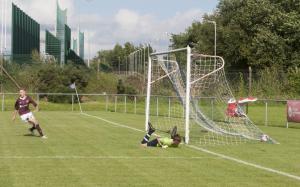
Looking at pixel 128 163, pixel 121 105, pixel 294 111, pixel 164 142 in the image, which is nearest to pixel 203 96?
pixel 294 111

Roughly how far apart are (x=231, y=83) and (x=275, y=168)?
31.7 metres

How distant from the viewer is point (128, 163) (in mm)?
13258

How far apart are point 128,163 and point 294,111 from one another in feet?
50.4

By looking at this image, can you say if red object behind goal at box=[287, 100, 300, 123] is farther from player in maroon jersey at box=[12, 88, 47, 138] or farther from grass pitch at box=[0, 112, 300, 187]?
player in maroon jersey at box=[12, 88, 47, 138]

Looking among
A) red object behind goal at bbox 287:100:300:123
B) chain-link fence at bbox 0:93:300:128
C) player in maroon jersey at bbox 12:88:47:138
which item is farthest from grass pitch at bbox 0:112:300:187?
chain-link fence at bbox 0:93:300:128

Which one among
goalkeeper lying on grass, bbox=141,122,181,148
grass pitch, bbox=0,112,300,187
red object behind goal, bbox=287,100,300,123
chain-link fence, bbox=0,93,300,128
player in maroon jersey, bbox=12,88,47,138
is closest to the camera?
grass pitch, bbox=0,112,300,187

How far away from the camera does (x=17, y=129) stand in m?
23.2

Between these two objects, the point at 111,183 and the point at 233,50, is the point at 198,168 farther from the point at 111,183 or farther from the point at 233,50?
the point at 233,50

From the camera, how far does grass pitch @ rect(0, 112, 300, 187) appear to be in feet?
35.6

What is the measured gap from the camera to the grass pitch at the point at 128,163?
1084 centimetres

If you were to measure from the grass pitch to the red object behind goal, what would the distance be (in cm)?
704

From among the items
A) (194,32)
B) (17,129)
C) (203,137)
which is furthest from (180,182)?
(194,32)

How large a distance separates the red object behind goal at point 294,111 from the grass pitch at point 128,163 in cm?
704

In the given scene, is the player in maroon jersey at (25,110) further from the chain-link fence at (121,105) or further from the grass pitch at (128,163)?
the chain-link fence at (121,105)
